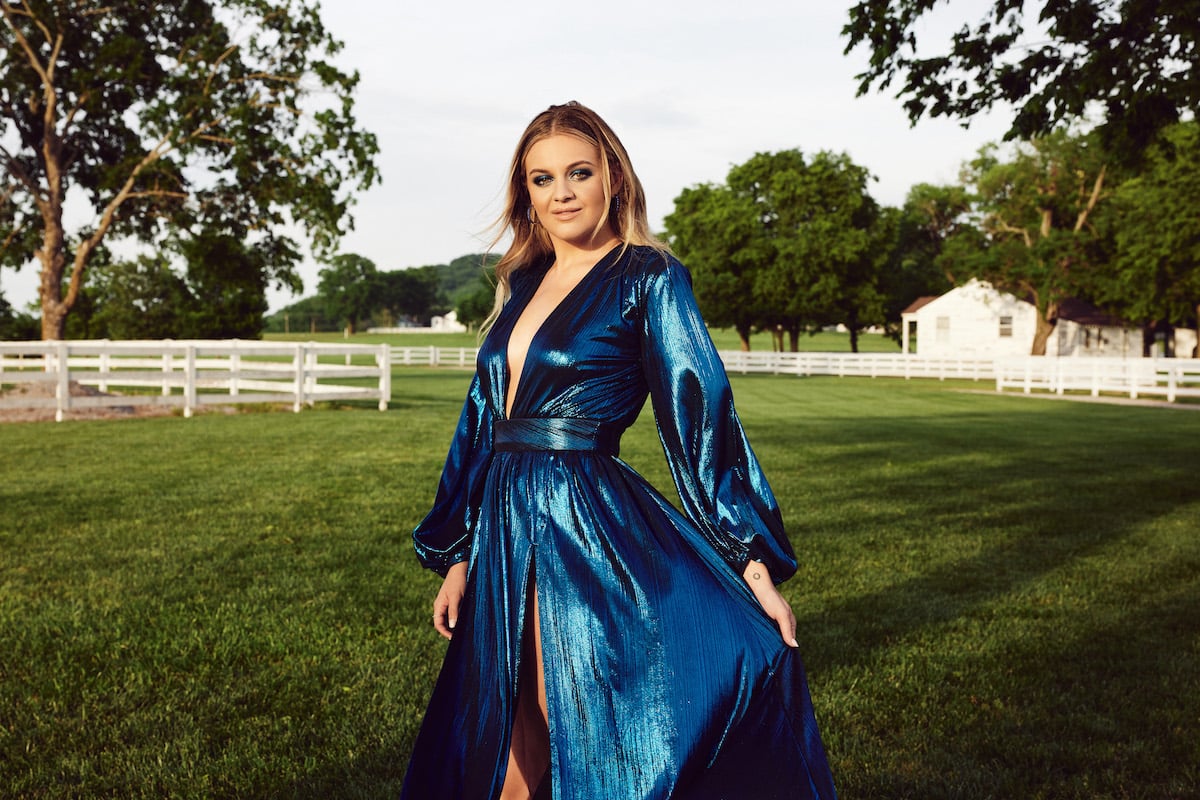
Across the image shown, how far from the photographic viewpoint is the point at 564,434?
2.18m

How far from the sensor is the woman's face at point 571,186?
232cm

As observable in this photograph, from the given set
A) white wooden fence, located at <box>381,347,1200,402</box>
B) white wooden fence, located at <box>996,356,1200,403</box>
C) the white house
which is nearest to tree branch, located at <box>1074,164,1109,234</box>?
the white house

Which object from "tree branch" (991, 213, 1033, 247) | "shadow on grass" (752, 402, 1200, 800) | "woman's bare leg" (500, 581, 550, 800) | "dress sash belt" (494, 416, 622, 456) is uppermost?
"tree branch" (991, 213, 1033, 247)

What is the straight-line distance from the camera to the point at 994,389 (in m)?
34.1

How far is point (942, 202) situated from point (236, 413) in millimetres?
53215

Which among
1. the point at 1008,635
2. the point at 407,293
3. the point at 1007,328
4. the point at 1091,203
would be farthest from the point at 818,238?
the point at 407,293

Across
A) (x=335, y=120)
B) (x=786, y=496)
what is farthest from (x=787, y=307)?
(x=786, y=496)

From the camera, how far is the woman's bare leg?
221 centimetres

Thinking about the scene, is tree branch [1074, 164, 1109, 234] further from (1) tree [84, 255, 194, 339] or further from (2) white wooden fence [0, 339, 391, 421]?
(1) tree [84, 255, 194, 339]

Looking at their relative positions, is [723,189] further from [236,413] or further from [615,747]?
[615,747]

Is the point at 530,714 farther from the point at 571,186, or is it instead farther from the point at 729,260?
the point at 729,260

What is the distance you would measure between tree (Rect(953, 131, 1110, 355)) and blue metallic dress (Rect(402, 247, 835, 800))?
145ft

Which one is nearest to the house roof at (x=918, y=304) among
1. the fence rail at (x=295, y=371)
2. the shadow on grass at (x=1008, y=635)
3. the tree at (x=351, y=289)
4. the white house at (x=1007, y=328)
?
the white house at (x=1007, y=328)

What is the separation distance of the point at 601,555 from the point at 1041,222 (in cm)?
4866
